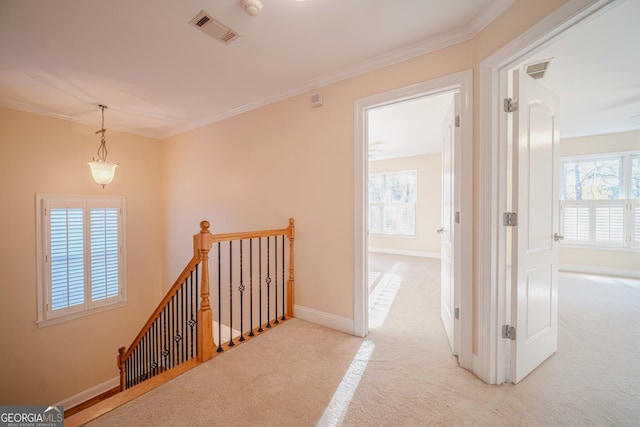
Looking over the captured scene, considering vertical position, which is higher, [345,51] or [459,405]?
[345,51]

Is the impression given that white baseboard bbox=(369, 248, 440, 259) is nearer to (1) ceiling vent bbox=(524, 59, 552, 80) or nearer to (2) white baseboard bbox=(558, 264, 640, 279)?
(2) white baseboard bbox=(558, 264, 640, 279)

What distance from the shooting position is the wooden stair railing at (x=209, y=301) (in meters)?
2.03

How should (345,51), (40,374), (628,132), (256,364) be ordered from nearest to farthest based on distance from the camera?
1. (256,364)
2. (345,51)
3. (40,374)
4. (628,132)

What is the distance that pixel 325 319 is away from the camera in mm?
2629

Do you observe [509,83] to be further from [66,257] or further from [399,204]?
[66,257]

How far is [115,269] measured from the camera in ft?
13.8

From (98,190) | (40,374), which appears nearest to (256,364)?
(40,374)

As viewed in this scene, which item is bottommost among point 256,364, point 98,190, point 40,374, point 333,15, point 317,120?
point 40,374

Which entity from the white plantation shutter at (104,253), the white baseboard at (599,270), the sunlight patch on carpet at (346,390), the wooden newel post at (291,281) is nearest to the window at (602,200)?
the white baseboard at (599,270)

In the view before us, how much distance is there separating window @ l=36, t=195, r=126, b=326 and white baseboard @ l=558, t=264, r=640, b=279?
8273 millimetres

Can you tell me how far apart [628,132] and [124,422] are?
780 cm

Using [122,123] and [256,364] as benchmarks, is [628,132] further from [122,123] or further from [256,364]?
[122,123]

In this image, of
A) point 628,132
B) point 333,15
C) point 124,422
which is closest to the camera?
point 124,422

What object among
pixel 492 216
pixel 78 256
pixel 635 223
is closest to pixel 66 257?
pixel 78 256
